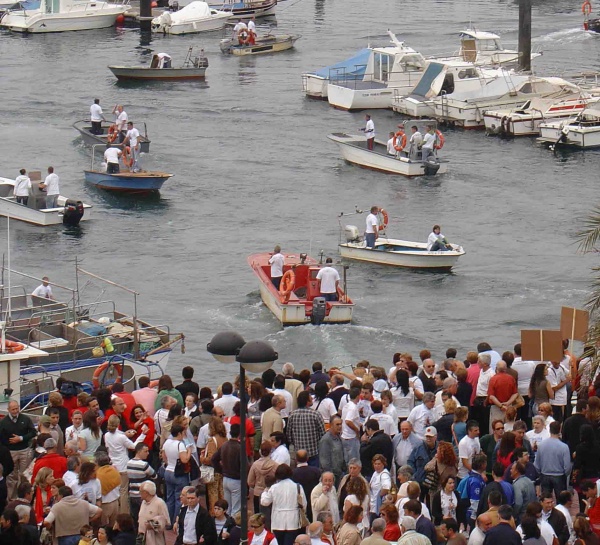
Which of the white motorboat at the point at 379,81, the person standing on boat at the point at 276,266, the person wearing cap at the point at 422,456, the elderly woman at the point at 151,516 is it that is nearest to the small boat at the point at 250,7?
the white motorboat at the point at 379,81

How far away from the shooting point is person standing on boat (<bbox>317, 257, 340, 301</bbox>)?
31891 mm

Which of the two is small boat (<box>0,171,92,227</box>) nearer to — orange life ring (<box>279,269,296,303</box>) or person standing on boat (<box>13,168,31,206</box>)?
person standing on boat (<box>13,168,31,206</box>)

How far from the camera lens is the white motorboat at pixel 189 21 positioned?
267 feet

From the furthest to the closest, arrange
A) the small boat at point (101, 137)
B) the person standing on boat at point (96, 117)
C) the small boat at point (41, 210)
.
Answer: the person standing on boat at point (96, 117) → the small boat at point (101, 137) → the small boat at point (41, 210)

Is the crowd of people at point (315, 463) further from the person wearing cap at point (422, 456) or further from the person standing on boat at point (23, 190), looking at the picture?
the person standing on boat at point (23, 190)

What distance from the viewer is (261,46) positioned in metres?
75.6

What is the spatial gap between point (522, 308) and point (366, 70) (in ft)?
97.7

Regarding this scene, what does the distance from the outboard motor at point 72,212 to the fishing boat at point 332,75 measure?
912 inches

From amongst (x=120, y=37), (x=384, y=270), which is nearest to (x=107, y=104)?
(x=120, y=37)

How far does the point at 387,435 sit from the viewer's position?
15859 millimetres

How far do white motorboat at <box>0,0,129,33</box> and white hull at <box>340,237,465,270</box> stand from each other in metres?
47.3

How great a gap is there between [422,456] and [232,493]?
6.65 feet

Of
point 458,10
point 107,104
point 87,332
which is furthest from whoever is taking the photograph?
point 458,10

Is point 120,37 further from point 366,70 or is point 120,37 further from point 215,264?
point 215,264
